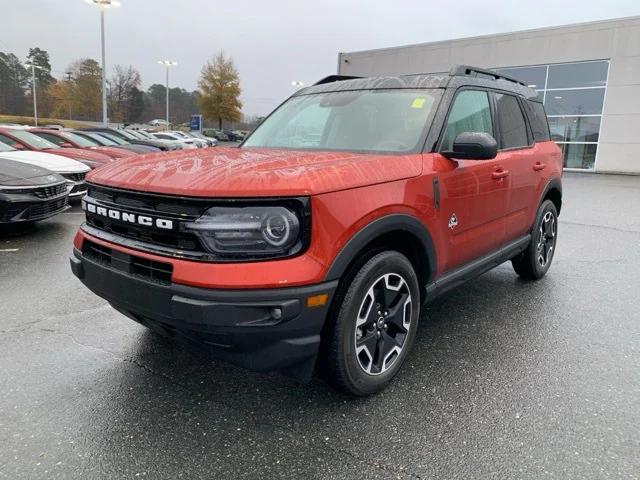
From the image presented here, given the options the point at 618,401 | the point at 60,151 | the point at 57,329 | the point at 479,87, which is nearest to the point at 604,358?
the point at 618,401

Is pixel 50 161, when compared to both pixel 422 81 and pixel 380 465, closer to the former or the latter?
pixel 422 81

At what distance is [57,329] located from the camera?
11.9 ft

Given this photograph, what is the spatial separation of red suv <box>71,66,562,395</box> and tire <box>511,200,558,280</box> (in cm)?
115

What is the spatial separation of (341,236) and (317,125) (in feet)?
4.96

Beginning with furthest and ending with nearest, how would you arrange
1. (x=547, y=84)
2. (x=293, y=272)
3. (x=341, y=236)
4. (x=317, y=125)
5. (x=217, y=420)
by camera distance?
(x=547, y=84)
(x=317, y=125)
(x=217, y=420)
(x=341, y=236)
(x=293, y=272)

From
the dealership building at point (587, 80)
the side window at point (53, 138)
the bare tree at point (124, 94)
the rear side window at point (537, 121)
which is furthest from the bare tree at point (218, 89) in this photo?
the rear side window at point (537, 121)

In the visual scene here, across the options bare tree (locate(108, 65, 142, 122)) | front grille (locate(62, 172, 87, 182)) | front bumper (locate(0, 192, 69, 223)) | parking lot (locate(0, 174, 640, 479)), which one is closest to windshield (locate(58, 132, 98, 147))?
front grille (locate(62, 172, 87, 182))

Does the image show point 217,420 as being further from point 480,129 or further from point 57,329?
point 480,129

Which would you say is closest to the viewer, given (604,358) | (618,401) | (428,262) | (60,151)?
(618,401)

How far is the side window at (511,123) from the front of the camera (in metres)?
3.99

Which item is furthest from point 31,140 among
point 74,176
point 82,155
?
point 74,176

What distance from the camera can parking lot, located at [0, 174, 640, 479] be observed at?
2.21 m

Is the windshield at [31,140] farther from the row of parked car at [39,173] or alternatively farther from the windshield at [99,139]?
the windshield at [99,139]

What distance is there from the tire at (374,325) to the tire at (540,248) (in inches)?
91.8
